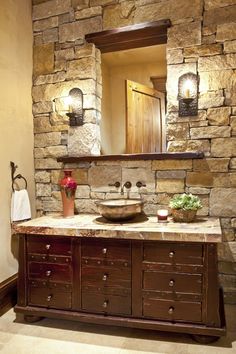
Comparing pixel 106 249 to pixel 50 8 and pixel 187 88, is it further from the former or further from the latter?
pixel 50 8

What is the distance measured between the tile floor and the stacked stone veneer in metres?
0.65

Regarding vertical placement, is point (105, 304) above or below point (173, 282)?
below

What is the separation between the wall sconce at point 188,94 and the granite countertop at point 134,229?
88 cm

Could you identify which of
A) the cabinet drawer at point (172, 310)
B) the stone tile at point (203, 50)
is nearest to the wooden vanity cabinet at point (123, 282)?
the cabinet drawer at point (172, 310)

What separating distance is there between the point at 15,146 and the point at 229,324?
7.22 ft

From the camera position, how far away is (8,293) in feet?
7.88

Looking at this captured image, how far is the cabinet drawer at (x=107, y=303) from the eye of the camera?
6.61ft

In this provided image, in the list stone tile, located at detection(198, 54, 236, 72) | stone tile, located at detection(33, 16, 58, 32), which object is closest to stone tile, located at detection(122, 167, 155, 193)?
stone tile, located at detection(198, 54, 236, 72)

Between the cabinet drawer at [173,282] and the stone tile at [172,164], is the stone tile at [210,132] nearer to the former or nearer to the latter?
the stone tile at [172,164]

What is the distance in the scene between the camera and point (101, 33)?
2.62 m

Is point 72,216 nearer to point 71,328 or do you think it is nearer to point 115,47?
point 71,328

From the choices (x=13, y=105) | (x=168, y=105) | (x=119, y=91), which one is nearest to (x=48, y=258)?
(x=13, y=105)

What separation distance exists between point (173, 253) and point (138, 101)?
1.68 m

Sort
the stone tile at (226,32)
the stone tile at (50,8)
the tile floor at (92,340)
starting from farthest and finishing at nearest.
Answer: the stone tile at (50,8) → the stone tile at (226,32) → the tile floor at (92,340)
